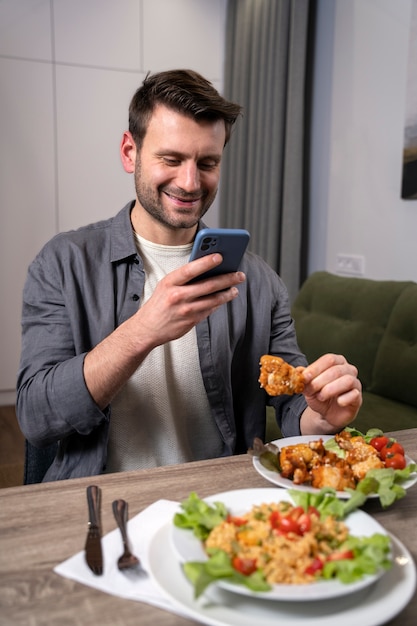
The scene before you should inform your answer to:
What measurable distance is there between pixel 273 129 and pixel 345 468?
3.13 meters

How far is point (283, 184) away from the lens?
378cm

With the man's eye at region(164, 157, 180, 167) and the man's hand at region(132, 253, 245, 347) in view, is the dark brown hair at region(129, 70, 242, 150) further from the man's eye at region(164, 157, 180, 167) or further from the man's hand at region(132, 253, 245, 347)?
the man's hand at region(132, 253, 245, 347)

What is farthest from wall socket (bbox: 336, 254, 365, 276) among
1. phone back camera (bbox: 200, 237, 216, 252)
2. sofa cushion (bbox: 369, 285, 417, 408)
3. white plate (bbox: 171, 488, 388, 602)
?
white plate (bbox: 171, 488, 388, 602)

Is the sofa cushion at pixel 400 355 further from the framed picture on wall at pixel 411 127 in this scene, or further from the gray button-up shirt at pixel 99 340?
the gray button-up shirt at pixel 99 340

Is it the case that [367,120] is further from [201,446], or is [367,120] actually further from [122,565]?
[122,565]

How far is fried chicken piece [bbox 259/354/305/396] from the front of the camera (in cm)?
104

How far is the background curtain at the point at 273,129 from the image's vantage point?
359cm

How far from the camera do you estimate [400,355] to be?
241cm

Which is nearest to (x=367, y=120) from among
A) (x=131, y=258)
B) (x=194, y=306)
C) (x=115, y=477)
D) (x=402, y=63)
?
(x=402, y=63)

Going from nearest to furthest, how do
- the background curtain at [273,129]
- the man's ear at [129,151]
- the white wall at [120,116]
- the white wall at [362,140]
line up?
1. the man's ear at [129,151]
2. the white wall at [362,140]
3. the white wall at [120,116]
4. the background curtain at [273,129]

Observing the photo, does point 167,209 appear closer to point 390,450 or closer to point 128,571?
point 390,450

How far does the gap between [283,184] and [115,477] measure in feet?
10.0

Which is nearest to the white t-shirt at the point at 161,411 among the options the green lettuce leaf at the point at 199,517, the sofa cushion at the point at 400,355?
the green lettuce leaf at the point at 199,517

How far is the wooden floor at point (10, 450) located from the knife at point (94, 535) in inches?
81.0
